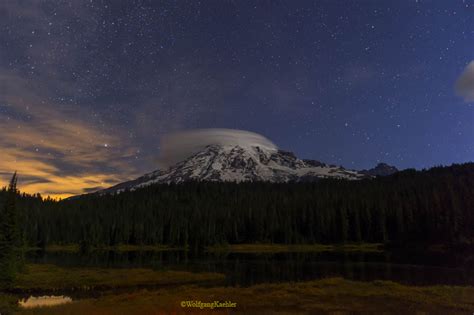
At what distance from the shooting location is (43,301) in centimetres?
4344

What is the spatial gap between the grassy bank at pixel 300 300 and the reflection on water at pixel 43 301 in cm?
231

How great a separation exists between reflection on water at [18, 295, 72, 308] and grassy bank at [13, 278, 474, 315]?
2307mm

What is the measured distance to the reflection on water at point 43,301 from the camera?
41.1 meters

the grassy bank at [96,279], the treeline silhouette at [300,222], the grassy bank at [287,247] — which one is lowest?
the grassy bank at [96,279]

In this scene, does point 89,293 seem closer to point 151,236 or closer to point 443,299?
point 443,299

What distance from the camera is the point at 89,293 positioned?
160 feet

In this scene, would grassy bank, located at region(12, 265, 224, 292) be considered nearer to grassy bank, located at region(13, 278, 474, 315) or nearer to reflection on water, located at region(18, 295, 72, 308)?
reflection on water, located at region(18, 295, 72, 308)

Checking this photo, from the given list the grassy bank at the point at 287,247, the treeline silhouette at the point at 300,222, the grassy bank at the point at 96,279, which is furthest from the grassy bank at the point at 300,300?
the treeline silhouette at the point at 300,222

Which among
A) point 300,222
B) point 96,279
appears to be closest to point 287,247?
point 300,222

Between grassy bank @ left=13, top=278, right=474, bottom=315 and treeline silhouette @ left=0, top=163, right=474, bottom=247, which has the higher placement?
treeline silhouette @ left=0, top=163, right=474, bottom=247

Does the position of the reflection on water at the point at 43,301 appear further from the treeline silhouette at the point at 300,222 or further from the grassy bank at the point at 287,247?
the treeline silhouette at the point at 300,222

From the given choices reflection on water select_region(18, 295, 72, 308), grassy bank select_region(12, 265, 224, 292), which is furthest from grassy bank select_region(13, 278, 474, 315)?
grassy bank select_region(12, 265, 224, 292)

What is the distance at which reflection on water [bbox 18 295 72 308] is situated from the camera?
41.1m

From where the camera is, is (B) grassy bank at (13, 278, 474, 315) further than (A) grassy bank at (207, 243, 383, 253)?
No
